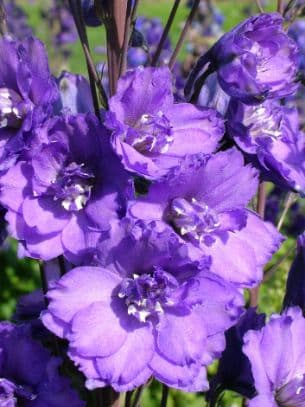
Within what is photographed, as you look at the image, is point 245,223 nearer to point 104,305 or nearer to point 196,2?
point 104,305

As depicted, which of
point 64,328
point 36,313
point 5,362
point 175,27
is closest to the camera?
point 64,328

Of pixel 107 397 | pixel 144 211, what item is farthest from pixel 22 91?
pixel 107 397

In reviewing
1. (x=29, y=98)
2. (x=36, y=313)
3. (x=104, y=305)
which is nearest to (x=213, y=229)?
(x=104, y=305)

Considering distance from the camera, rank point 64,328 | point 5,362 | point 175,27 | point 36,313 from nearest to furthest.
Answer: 1. point 64,328
2. point 5,362
3. point 36,313
4. point 175,27

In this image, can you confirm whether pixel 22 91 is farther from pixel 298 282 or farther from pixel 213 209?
pixel 298 282

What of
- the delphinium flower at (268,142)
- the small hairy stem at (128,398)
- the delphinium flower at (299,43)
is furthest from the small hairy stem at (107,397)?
the delphinium flower at (299,43)

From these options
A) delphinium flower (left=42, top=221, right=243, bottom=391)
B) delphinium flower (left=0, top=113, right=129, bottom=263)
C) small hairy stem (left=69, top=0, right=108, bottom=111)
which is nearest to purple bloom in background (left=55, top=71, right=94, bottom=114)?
small hairy stem (left=69, top=0, right=108, bottom=111)

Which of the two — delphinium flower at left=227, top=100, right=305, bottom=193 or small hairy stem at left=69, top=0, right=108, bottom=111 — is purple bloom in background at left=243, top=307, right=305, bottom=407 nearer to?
delphinium flower at left=227, top=100, right=305, bottom=193
